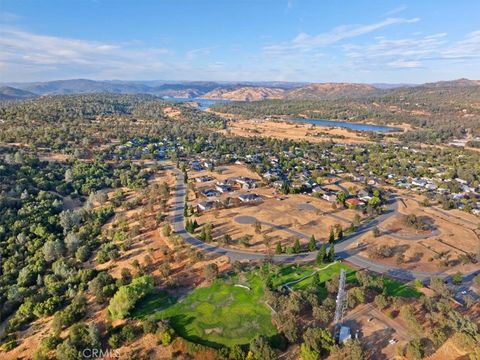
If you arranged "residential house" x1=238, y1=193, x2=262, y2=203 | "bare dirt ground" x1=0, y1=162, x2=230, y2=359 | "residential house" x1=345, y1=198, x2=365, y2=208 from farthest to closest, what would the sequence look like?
"residential house" x1=238, y1=193, x2=262, y2=203, "residential house" x1=345, y1=198, x2=365, y2=208, "bare dirt ground" x1=0, y1=162, x2=230, y2=359

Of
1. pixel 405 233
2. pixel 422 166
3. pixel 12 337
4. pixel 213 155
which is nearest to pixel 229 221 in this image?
pixel 405 233

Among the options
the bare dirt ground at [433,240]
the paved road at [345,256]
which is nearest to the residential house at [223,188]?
the paved road at [345,256]

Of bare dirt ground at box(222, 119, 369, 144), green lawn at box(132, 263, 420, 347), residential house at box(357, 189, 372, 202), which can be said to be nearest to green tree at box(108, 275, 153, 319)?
green lawn at box(132, 263, 420, 347)

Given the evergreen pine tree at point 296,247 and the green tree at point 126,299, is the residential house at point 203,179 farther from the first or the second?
the green tree at point 126,299

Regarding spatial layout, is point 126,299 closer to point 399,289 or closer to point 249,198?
point 399,289

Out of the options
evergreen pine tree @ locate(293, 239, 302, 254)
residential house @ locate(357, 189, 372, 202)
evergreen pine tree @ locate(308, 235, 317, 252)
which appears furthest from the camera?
residential house @ locate(357, 189, 372, 202)

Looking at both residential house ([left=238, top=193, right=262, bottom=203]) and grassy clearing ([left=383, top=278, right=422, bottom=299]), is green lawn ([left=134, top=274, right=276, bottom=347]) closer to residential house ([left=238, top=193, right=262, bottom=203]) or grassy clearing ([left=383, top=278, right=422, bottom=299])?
grassy clearing ([left=383, top=278, right=422, bottom=299])
